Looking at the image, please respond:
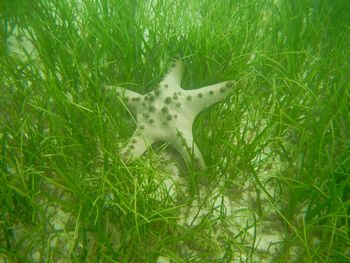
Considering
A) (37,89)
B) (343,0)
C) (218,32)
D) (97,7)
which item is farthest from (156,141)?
(343,0)

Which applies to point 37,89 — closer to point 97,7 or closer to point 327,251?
point 97,7

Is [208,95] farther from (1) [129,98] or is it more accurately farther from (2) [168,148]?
(1) [129,98]

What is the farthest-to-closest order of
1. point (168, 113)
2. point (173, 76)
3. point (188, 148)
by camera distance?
point (173, 76) → point (168, 113) → point (188, 148)

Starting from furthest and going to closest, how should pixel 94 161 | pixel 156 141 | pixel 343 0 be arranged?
pixel 343 0
pixel 156 141
pixel 94 161

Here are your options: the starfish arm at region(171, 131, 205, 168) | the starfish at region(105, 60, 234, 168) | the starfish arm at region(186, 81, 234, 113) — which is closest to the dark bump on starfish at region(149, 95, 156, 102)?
the starfish at region(105, 60, 234, 168)

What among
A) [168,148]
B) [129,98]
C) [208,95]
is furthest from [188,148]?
[129,98]

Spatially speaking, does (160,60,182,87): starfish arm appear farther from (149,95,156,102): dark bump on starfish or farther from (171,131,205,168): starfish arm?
(171,131,205,168): starfish arm
